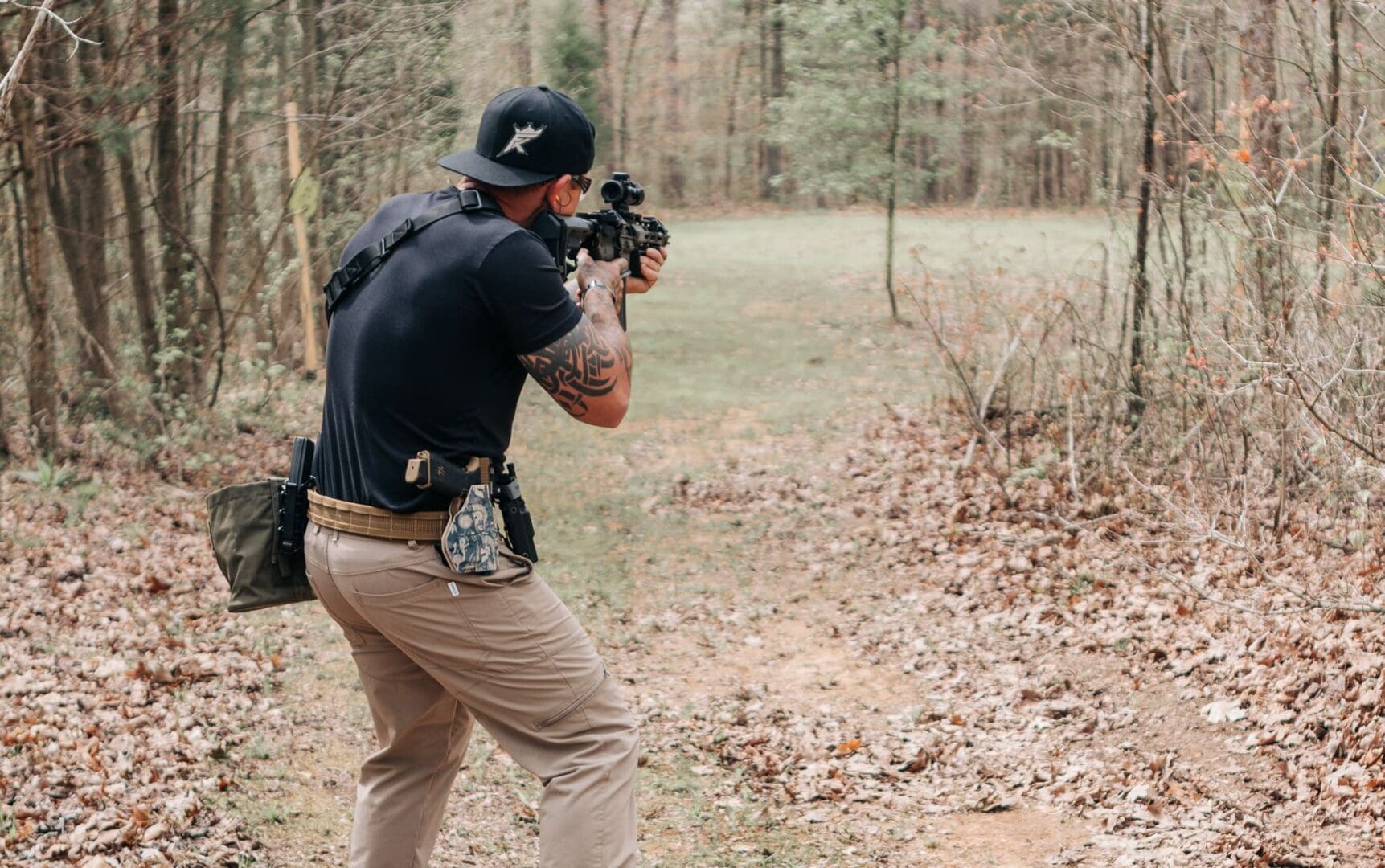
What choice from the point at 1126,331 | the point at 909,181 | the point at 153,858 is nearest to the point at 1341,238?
the point at 1126,331

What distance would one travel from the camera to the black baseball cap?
3.11m

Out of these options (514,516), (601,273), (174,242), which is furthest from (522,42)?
(514,516)

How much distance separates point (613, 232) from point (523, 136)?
22.0 inches

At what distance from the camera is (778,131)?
22.1 metres

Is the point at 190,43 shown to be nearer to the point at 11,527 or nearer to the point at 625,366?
the point at 11,527

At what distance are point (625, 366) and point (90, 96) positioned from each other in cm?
721

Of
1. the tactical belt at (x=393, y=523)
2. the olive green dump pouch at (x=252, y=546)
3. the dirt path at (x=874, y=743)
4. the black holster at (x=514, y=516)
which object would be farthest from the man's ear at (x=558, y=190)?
the dirt path at (x=874, y=743)

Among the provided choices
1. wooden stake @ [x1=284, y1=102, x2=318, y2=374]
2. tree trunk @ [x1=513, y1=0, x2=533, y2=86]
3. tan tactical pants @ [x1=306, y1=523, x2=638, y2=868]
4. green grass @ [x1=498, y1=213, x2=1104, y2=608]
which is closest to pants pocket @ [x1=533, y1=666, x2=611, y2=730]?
tan tactical pants @ [x1=306, y1=523, x2=638, y2=868]

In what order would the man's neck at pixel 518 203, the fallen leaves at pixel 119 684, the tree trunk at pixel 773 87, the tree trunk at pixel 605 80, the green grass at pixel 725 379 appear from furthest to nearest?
the tree trunk at pixel 773 87 → the tree trunk at pixel 605 80 → the green grass at pixel 725 379 → the fallen leaves at pixel 119 684 → the man's neck at pixel 518 203

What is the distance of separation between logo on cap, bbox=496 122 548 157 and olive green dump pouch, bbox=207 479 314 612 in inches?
46.5

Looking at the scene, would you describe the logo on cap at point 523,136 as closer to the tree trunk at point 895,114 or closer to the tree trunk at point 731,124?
the tree trunk at point 895,114

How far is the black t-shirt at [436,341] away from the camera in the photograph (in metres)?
2.94

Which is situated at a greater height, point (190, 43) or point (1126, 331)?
point (190, 43)

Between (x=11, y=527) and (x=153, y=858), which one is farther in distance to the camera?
(x=11, y=527)
